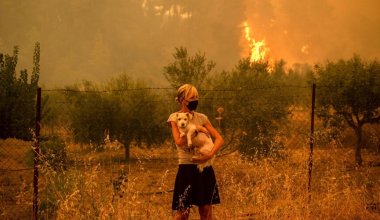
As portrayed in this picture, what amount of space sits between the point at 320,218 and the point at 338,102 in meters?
13.9

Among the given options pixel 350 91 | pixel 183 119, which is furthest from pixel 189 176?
pixel 350 91

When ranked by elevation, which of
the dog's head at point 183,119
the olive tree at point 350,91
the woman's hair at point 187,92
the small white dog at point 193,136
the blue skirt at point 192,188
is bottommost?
the blue skirt at point 192,188

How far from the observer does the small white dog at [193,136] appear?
4445 mm

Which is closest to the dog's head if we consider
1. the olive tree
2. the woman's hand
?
the woman's hand

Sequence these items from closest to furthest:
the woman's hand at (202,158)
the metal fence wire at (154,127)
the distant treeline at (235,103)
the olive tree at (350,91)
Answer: the woman's hand at (202,158) < the metal fence wire at (154,127) < the distant treeline at (235,103) < the olive tree at (350,91)

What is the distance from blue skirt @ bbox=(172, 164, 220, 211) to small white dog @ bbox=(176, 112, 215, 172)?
0.35 feet

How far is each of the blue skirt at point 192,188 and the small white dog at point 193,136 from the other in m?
0.11

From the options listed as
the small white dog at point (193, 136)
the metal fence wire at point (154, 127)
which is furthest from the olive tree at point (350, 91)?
the small white dog at point (193, 136)

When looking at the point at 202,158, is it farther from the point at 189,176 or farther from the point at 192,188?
the point at 192,188

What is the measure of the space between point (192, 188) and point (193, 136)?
2.21ft

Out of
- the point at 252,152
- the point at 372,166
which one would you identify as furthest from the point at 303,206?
the point at 372,166

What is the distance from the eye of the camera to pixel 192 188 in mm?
4570

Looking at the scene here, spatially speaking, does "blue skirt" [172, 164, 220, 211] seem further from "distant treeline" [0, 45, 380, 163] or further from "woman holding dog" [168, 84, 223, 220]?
"distant treeline" [0, 45, 380, 163]

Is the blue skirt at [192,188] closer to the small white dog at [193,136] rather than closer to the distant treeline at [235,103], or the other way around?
the small white dog at [193,136]
